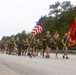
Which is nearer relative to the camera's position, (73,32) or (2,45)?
(73,32)

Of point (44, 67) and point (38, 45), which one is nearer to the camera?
point (44, 67)

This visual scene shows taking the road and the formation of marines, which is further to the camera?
the formation of marines

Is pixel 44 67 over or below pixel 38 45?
below

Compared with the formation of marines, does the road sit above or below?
below

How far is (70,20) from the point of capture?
96.9 metres

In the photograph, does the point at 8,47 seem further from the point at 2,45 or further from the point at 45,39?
the point at 45,39

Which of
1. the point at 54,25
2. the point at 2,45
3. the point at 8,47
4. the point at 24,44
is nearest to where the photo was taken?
the point at 24,44

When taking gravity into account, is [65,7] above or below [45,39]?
above

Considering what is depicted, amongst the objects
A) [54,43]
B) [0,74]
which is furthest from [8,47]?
[0,74]

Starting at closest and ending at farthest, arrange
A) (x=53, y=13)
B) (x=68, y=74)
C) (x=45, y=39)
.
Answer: (x=68, y=74) → (x=45, y=39) → (x=53, y=13)

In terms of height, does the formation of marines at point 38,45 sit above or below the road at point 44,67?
above

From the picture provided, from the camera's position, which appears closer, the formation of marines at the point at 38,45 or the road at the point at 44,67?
the road at the point at 44,67

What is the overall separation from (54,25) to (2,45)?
2185 inches

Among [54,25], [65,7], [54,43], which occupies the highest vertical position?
[65,7]
